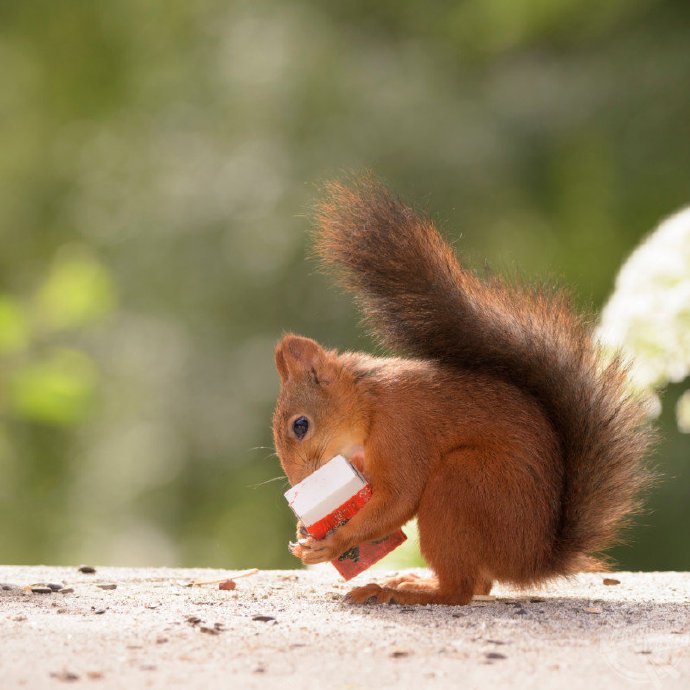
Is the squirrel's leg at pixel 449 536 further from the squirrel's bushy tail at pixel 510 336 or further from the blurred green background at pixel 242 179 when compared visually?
the blurred green background at pixel 242 179

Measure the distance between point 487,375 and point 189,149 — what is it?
155 inches

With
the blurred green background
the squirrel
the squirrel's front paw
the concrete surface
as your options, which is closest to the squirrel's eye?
the squirrel

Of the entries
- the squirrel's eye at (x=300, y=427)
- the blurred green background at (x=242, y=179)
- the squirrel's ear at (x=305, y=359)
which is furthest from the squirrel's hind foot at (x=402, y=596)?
the blurred green background at (x=242, y=179)

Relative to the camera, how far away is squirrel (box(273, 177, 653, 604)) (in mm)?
2230

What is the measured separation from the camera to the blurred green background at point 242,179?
5.13 meters

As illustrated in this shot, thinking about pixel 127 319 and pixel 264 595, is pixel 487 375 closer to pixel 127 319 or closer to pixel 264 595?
pixel 264 595

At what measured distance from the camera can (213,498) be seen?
221 inches

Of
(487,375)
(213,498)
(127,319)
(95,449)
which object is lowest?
(487,375)

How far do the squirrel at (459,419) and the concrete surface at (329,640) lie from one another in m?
0.13

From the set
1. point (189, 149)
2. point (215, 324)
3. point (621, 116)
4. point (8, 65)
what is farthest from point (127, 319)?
point (621, 116)

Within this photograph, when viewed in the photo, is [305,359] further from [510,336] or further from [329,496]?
[510,336]

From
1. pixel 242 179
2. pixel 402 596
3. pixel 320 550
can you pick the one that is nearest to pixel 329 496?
pixel 320 550

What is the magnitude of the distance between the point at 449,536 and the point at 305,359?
21.2 inches

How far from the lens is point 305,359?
99.1 inches
